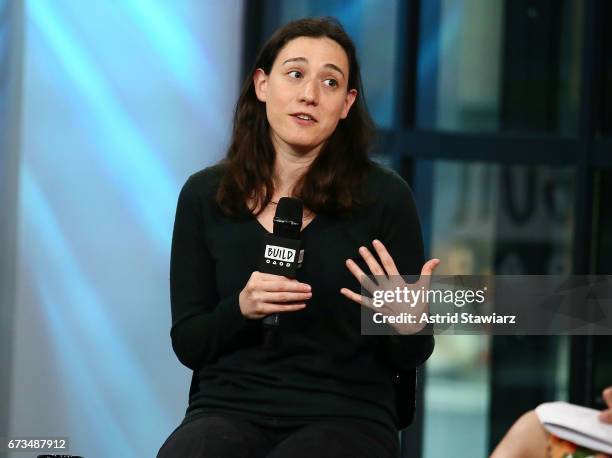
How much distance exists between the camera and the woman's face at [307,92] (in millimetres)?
2229

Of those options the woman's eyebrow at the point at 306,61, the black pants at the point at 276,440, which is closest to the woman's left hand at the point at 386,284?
the black pants at the point at 276,440

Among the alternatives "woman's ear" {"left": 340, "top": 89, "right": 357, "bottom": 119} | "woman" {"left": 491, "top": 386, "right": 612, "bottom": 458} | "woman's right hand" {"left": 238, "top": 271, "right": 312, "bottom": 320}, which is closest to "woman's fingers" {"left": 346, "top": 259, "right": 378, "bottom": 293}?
"woman's right hand" {"left": 238, "top": 271, "right": 312, "bottom": 320}

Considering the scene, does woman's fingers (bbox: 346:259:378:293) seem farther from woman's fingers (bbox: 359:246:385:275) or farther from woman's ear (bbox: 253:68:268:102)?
woman's ear (bbox: 253:68:268:102)

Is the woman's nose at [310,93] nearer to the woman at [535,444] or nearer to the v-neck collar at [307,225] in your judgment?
the v-neck collar at [307,225]

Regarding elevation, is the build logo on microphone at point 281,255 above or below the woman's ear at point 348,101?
below

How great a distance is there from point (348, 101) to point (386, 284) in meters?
0.49

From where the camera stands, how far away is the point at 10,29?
3.46 metres

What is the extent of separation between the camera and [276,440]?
208 centimetres

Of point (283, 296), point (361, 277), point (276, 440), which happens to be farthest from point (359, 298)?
point (276, 440)

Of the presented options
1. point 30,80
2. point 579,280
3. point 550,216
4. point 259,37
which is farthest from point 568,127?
point 30,80

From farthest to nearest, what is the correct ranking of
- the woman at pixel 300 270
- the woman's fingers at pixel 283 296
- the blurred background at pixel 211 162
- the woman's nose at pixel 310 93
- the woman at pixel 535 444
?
1. the blurred background at pixel 211 162
2. the woman's nose at pixel 310 93
3. the woman at pixel 300 270
4. the woman's fingers at pixel 283 296
5. the woman at pixel 535 444

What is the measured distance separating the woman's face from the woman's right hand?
1.19ft

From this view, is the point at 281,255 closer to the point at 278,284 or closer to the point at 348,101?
the point at 278,284

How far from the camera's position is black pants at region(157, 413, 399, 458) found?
1.98 metres
